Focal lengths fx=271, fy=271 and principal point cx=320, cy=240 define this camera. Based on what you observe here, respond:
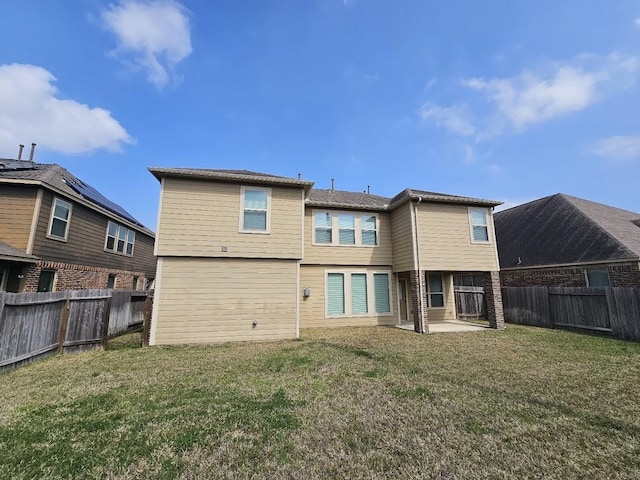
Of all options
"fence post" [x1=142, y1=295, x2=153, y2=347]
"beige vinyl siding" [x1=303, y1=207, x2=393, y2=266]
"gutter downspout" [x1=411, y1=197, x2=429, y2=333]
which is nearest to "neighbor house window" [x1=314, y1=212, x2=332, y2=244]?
"beige vinyl siding" [x1=303, y1=207, x2=393, y2=266]

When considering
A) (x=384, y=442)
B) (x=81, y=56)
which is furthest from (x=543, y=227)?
(x=81, y=56)

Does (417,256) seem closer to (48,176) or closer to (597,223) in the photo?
(597,223)

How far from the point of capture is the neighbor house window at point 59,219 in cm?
1077

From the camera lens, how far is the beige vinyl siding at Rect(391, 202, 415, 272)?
10.9 metres

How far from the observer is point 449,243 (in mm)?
10992

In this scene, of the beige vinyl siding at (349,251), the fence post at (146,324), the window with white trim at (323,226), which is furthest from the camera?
the window with white trim at (323,226)

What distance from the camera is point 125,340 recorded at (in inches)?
358

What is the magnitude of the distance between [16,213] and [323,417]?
1311cm

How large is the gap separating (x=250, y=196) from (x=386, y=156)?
9778mm

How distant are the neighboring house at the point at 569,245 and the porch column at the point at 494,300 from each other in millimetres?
5190

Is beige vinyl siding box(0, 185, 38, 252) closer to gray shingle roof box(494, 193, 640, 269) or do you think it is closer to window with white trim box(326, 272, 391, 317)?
window with white trim box(326, 272, 391, 317)

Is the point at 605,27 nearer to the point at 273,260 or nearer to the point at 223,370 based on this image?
the point at 273,260

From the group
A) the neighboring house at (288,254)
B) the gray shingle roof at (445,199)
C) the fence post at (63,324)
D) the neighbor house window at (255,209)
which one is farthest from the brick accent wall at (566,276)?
the fence post at (63,324)

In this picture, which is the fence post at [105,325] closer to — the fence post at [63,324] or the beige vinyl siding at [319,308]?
the fence post at [63,324]
